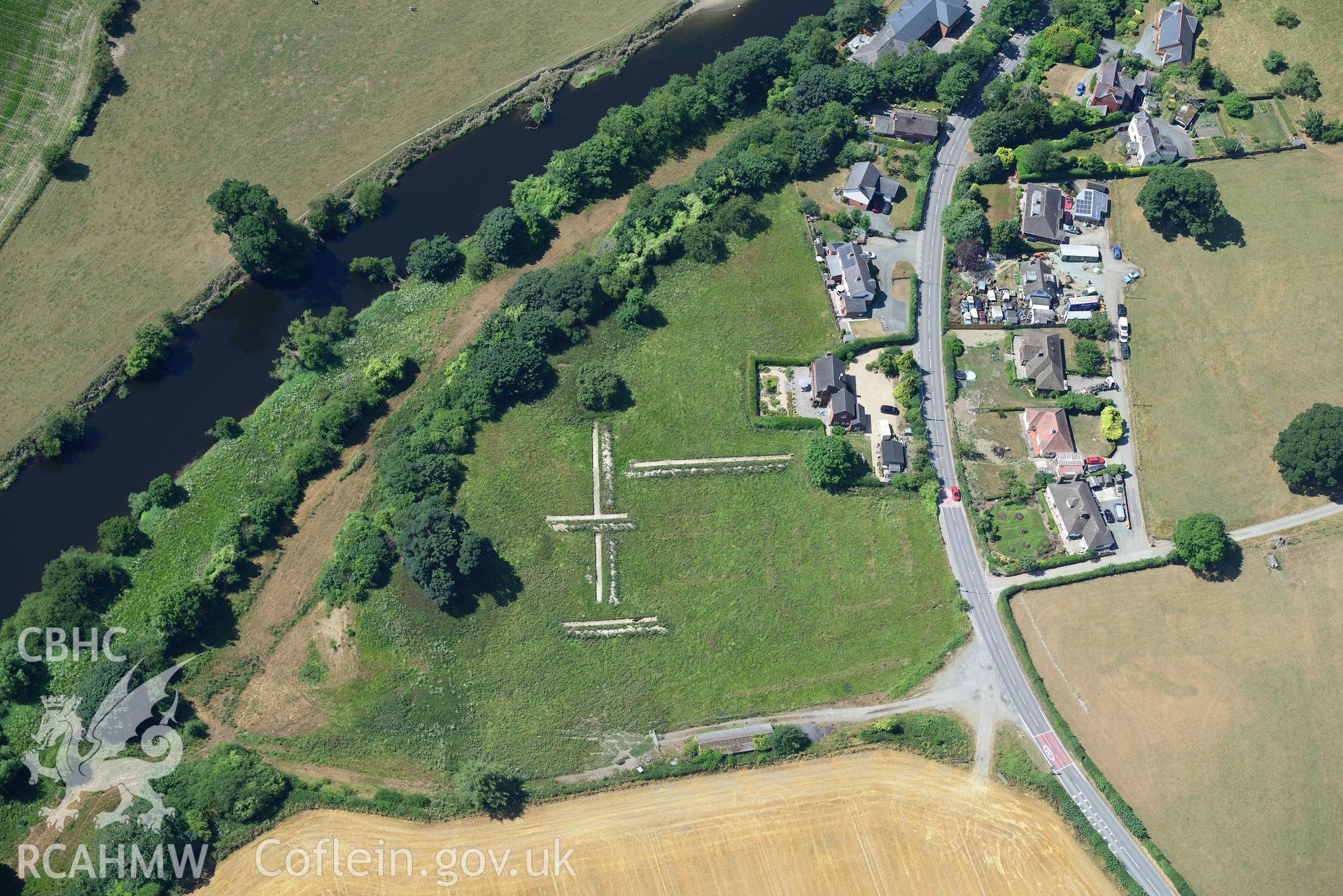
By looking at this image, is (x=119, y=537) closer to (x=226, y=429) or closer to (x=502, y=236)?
(x=226, y=429)

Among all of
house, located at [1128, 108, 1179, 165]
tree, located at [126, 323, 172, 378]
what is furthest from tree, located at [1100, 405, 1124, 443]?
tree, located at [126, 323, 172, 378]

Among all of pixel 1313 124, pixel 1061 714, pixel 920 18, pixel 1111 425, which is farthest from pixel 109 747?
pixel 1313 124

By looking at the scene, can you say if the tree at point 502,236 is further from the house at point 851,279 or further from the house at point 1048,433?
the house at point 1048,433

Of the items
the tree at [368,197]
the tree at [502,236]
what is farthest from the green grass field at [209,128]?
the tree at [502,236]

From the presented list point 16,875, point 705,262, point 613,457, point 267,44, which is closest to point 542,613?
point 613,457

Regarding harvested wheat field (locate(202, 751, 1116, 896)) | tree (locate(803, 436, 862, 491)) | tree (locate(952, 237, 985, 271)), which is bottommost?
harvested wheat field (locate(202, 751, 1116, 896))

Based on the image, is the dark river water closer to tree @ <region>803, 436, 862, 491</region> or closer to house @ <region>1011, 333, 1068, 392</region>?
tree @ <region>803, 436, 862, 491</region>

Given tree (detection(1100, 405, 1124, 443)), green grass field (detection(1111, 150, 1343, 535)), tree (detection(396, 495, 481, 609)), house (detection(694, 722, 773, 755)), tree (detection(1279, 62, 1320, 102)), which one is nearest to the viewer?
house (detection(694, 722, 773, 755))
